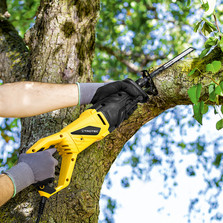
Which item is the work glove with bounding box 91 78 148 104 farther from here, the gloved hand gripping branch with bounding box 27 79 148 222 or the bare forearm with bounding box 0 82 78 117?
the bare forearm with bounding box 0 82 78 117

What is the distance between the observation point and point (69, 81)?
7.01 feet

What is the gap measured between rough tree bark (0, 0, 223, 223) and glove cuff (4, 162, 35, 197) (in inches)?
5.3

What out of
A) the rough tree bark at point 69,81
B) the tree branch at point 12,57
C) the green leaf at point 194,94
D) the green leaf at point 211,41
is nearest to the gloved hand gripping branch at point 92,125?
the rough tree bark at point 69,81

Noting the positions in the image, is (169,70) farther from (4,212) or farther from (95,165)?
(4,212)

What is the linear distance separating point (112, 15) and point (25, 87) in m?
4.10

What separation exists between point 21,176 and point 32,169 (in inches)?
3.3

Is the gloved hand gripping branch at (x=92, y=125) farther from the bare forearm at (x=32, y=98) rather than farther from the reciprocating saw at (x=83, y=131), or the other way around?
the bare forearm at (x=32, y=98)

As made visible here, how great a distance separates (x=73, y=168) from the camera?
5.68 feet

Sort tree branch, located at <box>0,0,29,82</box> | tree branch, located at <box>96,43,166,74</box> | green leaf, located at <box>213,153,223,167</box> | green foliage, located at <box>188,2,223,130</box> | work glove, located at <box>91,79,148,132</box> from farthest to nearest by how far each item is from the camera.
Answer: tree branch, located at <box>96,43,166,74</box>, green leaf, located at <box>213,153,223,167</box>, tree branch, located at <box>0,0,29,82</box>, work glove, located at <box>91,79,148,132</box>, green foliage, located at <box>188,2,223,130</box>

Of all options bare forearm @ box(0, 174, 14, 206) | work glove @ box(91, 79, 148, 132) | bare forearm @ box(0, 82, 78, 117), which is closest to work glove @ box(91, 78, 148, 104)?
work glove @ box(91, 79, 148, 132)

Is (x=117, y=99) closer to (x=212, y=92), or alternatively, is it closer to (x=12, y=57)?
(x=212, y=92)

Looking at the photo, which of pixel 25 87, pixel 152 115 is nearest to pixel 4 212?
pixel 25 87

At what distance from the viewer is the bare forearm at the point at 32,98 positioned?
4.80 ft

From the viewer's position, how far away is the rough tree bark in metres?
1.62
